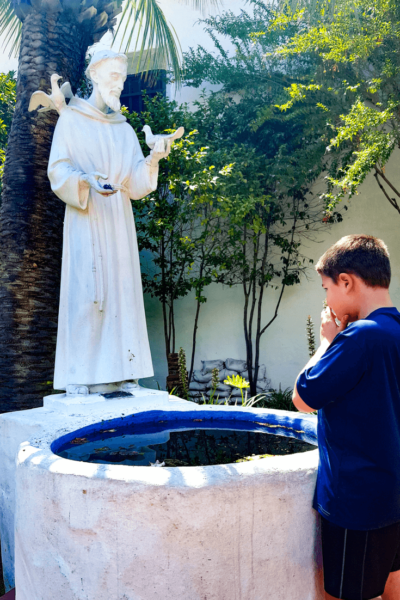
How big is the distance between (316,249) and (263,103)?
2.06m

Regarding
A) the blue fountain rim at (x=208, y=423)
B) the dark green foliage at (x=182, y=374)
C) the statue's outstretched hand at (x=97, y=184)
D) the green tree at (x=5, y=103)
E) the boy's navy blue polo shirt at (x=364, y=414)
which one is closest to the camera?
the boy's navy blue polo shirt at (x=364, y=414)

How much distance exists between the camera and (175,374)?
6.21 m

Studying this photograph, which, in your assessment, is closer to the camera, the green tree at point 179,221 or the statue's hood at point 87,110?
the statue's hood at point 87,110

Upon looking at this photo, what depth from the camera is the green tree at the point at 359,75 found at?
5434mm

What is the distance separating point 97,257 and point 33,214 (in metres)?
2.02

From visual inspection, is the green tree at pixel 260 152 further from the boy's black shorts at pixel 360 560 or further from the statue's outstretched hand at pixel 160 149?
the boy's black shorts at pixel 360 560

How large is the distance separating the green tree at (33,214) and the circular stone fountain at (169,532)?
3213 millimetres

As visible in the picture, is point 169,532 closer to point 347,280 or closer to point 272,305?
point 347,280

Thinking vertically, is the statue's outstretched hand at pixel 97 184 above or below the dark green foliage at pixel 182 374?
above

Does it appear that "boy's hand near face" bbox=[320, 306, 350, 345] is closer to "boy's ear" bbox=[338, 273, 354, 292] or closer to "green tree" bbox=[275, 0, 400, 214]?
"boy's ear" bbox=[338, 273, 354, 292]

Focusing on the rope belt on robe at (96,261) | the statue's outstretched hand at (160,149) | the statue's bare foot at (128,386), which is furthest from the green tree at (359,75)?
the statue's bare foot at (128,386)

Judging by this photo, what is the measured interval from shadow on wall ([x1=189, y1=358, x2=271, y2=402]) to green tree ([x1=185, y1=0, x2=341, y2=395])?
0.14 meters

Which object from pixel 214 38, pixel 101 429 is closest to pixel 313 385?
pixel 101 429

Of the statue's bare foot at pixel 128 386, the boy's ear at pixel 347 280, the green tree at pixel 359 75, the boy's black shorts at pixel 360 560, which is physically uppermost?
the green tree at pixel 359 75
